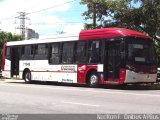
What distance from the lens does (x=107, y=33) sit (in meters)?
25.3

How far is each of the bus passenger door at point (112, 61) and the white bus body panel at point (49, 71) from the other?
9.34 ft

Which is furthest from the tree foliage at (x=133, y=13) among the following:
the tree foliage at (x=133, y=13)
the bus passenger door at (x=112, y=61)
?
the bus passenger door at (x=112, y=61)

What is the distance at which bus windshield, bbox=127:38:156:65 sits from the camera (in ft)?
79.7

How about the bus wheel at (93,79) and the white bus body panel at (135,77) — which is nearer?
the white bus body panel at (135,77)

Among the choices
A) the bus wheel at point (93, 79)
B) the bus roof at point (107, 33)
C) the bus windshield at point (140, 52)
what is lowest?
the bus wheel at point (93, 79)

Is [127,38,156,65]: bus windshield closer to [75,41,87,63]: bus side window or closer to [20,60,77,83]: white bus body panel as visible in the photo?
[75,41,87,63]: bus side window

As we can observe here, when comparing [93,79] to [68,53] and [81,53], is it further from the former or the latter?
[68,53]

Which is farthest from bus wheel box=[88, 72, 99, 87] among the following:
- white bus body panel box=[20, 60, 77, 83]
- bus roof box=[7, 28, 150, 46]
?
bus roof box=[7, 28, 150, 46]

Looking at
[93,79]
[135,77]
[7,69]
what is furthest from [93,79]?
[7,69]

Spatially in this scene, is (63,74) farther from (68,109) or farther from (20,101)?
(68,109)

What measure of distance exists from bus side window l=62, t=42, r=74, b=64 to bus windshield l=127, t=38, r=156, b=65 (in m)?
4.60

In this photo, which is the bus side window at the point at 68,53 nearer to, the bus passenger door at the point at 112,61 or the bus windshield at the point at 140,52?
the bus passenger door at the point at 112,61

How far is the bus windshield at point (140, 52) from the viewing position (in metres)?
24.3

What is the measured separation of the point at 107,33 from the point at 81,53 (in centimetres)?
248
